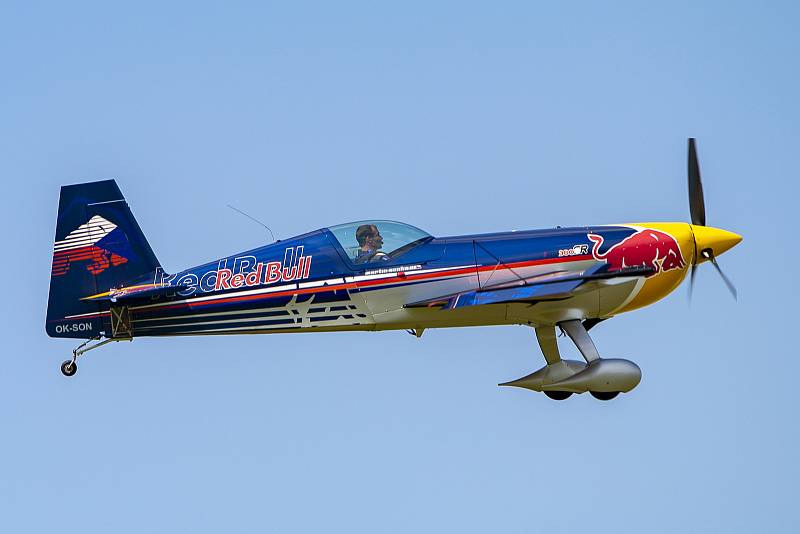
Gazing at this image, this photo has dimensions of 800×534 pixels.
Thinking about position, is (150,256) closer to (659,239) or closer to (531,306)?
(531,306)

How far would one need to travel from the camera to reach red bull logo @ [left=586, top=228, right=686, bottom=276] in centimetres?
1750

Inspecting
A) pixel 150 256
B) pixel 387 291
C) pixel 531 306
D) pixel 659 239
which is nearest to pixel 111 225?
pixel 150 256

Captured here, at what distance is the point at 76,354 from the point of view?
57.7 feet

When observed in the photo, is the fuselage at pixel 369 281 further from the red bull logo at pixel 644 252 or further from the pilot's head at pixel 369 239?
the pilot's head at pixel 369 239

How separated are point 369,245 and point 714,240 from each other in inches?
197

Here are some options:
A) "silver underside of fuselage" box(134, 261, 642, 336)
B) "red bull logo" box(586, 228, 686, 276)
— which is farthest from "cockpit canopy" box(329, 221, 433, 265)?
"red bull logo" box(586, 228, 686, 276)

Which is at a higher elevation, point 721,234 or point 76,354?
point 721,234

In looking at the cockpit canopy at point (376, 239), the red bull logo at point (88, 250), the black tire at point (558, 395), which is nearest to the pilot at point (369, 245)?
the cockpit canopy at point (376, 239)

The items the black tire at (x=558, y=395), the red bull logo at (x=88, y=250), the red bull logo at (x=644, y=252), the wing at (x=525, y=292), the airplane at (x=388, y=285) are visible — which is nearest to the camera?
the wing at (x=525, y=292)

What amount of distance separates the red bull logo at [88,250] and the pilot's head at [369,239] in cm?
342

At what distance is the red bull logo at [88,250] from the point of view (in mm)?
17719

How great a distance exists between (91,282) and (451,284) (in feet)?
16.9

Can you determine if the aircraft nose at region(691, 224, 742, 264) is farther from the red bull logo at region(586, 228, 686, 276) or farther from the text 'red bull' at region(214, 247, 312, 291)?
the text 'red bull' at region(214, 247, 312, 291)

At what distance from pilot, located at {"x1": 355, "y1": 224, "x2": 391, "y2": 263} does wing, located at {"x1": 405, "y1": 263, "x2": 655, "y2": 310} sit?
0.83 meters
